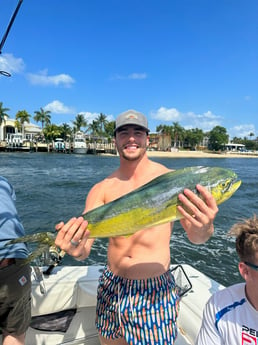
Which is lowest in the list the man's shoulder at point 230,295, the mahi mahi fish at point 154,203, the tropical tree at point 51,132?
the man's shoulder at point 230,295

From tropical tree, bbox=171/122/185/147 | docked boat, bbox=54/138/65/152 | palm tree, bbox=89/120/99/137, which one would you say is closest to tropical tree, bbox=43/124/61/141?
docked boat, bbox=54/138/65/152

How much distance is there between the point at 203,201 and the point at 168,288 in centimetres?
95

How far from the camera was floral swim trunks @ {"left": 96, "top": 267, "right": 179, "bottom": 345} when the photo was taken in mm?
2027

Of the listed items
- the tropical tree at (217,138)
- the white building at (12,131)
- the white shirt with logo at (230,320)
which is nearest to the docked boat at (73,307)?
the white shirt with logo at (230,320)

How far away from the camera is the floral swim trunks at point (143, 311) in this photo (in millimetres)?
2027

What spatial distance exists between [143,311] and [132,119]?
5.10 feet

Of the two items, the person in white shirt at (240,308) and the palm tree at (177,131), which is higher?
the palm tree at (177,131)

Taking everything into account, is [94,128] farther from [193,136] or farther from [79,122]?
[193,136]

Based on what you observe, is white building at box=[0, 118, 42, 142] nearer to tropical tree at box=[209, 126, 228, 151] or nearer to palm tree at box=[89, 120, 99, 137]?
palm tree at box=[89, 120, 99, 137]

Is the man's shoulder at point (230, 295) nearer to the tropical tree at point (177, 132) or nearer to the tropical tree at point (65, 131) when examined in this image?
the tropical tree at point (65, 131)

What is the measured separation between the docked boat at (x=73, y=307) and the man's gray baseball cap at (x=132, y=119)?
2.12m

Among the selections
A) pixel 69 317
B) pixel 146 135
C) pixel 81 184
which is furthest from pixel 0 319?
pixel 81 184

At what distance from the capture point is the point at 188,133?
111438 mm

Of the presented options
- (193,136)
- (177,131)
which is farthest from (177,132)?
(193,136)
